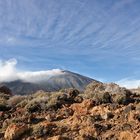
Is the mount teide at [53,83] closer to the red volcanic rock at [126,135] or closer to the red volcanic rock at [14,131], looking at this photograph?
the red volcanic rock at [14,131]

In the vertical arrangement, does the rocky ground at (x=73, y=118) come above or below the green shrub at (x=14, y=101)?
below

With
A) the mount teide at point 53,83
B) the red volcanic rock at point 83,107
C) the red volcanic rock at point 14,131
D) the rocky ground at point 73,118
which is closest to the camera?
the rocky ground at point 73,118

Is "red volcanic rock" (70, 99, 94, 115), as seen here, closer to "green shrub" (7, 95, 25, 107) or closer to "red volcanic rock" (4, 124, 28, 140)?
"red volcanic rock" (4, 124, 28, 140)

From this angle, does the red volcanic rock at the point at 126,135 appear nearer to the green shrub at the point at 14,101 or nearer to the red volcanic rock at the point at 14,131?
the red volcanic rock at the point at 14,131

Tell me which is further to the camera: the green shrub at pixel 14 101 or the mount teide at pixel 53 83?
the mount teide at pixel 53 83

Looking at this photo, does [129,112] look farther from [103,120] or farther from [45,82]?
[45,82]

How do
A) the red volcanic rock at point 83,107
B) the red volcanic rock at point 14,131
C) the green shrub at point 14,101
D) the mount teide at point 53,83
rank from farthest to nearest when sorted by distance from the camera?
1. the mount teide at point 53,83
2. the green shrub at point 14,101
3. the red volcanic rock at point 83,107
4. the red volcanic rock at point 14,131

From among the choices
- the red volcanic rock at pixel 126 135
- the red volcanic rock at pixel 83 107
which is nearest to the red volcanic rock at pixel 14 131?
the red volcanic rock at pixel 83 107

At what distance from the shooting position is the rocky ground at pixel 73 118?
17953 millimetres

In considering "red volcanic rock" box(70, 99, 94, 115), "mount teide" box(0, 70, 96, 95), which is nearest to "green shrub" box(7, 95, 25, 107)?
"red volcanic rock" box(70, 99, 94, 115)

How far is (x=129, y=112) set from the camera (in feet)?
65.6

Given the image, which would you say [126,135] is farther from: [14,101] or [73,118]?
[14,101]

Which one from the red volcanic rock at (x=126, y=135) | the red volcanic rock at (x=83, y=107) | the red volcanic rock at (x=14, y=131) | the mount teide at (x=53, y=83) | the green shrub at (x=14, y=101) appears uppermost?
the mount teide at (x=53, y=83)

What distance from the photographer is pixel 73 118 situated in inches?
800
